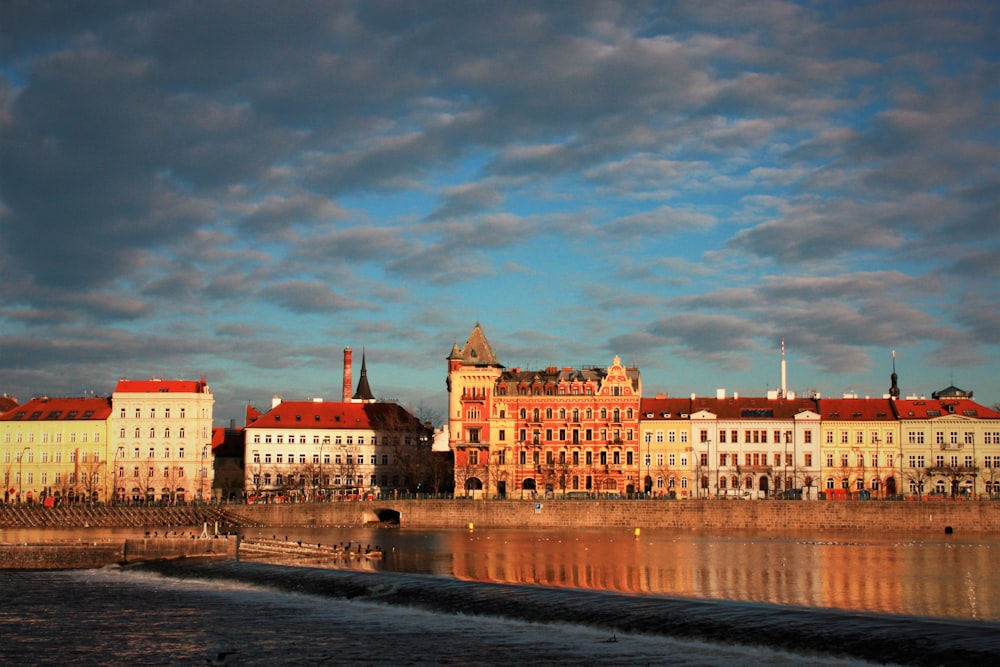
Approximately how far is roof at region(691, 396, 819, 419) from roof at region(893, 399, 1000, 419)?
31.2 ft

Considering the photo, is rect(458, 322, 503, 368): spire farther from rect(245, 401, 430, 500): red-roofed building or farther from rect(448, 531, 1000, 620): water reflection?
rect(448, 531, 1000, 620): water reflection

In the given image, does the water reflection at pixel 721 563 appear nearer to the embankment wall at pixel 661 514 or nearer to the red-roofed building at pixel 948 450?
the embankment wall at pixel 661 514

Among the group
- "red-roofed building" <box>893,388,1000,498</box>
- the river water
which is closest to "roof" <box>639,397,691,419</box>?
"red-roofed building" <box>893,388,1000,498</box>

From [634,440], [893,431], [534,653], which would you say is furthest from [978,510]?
[534,653]

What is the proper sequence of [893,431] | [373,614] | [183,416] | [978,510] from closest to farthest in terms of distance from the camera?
[373,614] → [978,510] → [893,431] → [183,416]

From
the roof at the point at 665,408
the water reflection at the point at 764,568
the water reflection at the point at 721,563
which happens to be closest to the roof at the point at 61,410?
the water reflection at the point at 721,563

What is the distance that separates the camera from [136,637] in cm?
3825

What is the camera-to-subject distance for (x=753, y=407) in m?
128

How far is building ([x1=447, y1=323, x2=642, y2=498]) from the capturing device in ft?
418

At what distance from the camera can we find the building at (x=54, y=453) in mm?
133625

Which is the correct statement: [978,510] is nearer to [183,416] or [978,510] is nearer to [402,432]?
[402,432]

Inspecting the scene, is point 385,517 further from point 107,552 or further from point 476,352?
point 107,552

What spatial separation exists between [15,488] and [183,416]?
850 inches

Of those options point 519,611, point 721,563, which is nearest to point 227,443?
point 721,563
